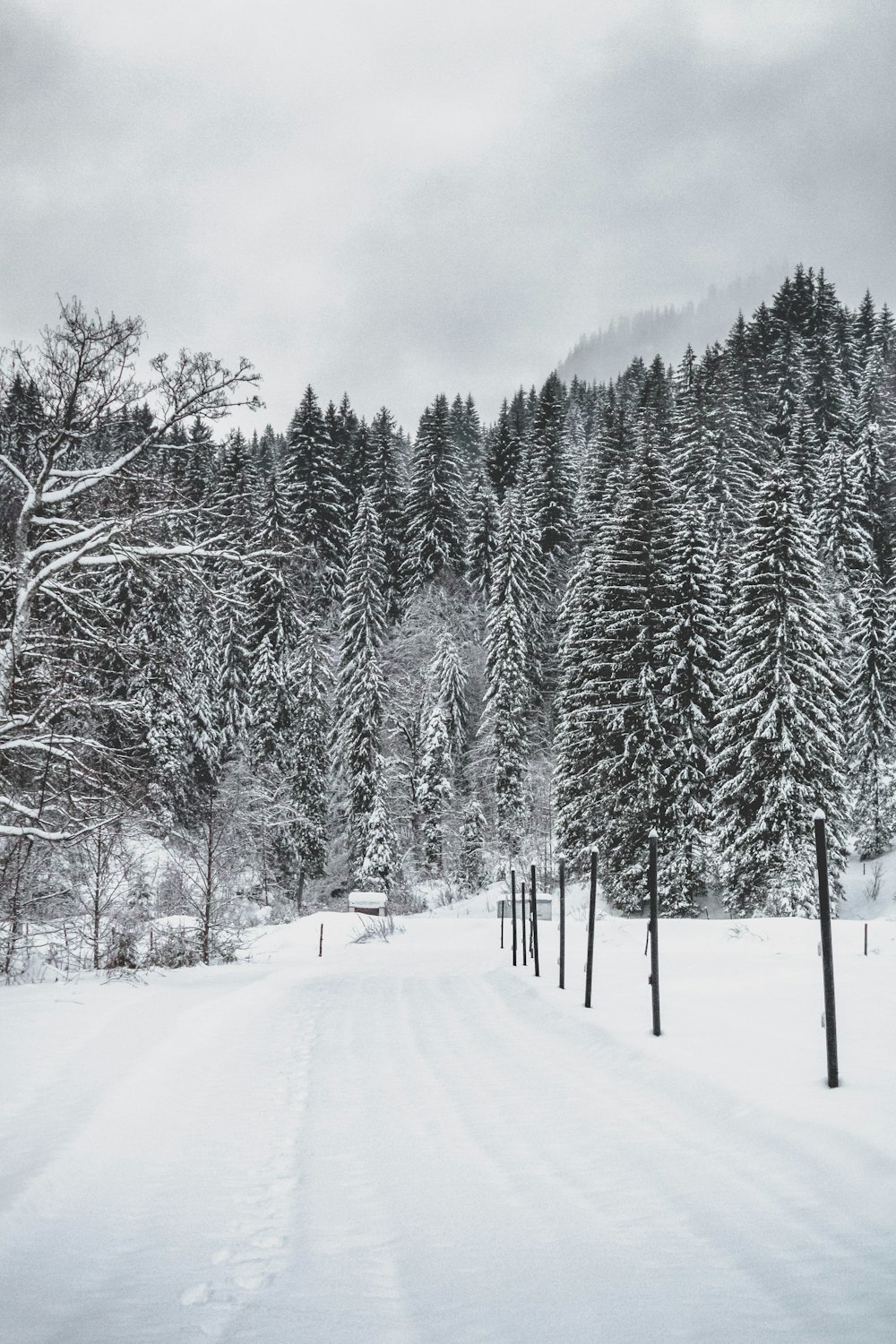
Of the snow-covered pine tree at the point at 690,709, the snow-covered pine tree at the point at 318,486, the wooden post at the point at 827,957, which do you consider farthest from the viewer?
the snow-covered pine tree at the point at 318,486

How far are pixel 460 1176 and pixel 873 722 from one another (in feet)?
125

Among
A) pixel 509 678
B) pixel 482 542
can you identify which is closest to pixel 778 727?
pixel 509 678

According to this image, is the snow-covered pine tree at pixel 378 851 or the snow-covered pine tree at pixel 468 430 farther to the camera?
the snow-covered pine tree at pixel 468 430

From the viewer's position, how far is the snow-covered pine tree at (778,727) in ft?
85.0

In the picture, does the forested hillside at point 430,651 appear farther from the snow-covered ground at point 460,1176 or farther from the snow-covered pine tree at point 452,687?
the snow-covered ground at point 460,1176

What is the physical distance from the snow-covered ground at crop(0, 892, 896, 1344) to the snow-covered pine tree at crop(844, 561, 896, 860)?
101 ft

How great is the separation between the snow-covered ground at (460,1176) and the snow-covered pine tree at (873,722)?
1218 inches

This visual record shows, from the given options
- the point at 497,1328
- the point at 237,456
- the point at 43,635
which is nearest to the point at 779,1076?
the point at 497,1328

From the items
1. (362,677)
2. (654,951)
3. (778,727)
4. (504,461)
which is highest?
(504,461)

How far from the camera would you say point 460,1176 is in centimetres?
460

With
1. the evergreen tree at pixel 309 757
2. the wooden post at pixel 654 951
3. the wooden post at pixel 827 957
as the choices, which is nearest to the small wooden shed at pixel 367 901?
the evergreen tree at pixel 309 757

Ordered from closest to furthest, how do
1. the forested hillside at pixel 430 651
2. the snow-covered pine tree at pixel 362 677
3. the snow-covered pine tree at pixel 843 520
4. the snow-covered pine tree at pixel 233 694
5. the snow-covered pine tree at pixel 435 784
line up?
the forested hillside at pixel 430 651
the snow-covered pine tree at pixel 362 677
the snow-covered pine tree at pixel 233 694
the snow-covered pine tree at pixel 435 784
the snow-covered pine tree at pixel 843 520

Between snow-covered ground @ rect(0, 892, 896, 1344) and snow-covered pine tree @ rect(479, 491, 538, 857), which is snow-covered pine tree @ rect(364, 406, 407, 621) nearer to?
snow-covered pine tree @ rect(479, 491, 538, 857)

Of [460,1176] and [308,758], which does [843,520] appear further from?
[460,1176]
